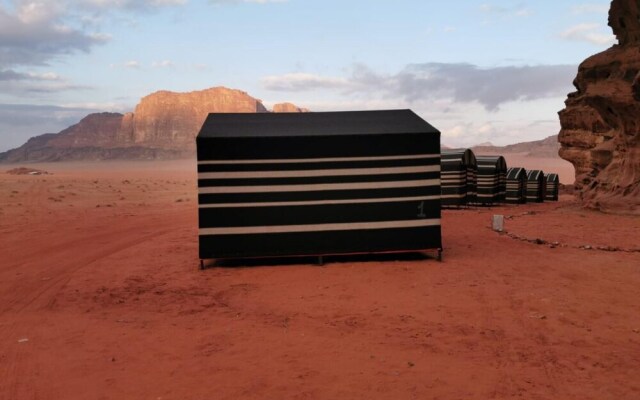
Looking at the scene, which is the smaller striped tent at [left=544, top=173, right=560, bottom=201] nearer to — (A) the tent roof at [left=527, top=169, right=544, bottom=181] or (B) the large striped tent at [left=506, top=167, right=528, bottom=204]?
(A) the tent roof at [left=527, top=169, right=544, bottom=181]

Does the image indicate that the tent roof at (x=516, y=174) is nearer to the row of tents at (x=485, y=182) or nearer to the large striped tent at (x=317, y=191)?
the row of tents at (x=485, y=182)

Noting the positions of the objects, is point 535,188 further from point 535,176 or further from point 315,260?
point 315,260

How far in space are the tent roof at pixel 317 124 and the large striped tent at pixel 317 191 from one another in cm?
9

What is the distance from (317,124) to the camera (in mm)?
13039

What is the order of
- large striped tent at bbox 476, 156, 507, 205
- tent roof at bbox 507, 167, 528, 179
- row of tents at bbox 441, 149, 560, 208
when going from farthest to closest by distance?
1. tent roof at bbox 507, 167, 528, 179
2. large striped tent at bbox 476, 156, 507, 205
3. row of tents at bbox 441, 149, 560, 208

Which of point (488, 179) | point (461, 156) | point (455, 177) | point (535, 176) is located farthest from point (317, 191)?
point (535, 176)

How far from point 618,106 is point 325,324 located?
20041 millimetres

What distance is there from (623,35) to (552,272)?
18306 mm

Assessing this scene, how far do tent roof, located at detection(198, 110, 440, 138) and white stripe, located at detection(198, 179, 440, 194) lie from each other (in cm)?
117

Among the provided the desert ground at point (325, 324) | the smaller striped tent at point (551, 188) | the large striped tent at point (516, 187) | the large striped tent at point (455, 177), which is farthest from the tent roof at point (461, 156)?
the desert ground at point (325, 324)

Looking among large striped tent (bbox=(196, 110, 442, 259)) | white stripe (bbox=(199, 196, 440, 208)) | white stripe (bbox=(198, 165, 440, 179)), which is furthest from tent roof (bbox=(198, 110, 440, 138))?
white stripe (bbox=(199, 196, 440, 208))

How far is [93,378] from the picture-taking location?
5840 millimetres

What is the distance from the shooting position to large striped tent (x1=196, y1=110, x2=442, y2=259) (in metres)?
11.6

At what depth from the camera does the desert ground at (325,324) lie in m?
5.64
